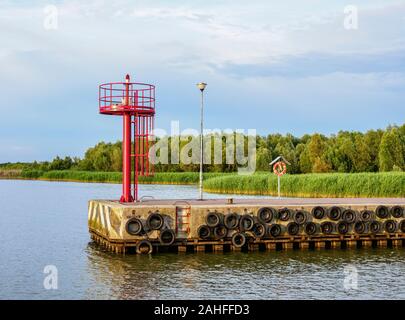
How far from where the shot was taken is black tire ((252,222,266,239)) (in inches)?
1041

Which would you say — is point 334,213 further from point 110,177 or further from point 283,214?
point 110,177

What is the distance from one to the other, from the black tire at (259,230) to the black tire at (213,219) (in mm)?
1624

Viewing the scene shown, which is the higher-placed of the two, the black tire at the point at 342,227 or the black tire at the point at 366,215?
the black tire at the point at 366,215

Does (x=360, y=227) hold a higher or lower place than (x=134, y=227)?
lower

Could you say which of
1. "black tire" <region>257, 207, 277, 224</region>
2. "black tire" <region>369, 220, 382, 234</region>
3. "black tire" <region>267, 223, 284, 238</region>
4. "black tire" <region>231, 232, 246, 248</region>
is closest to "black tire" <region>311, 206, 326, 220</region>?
"black tire" <region>267, 223, 284, 238</region>

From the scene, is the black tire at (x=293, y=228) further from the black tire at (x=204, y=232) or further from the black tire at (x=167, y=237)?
the black tire at (x=167, y=237)

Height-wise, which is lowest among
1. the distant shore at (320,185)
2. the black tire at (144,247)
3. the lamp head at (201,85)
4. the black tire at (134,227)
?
the black tire at (144,247)

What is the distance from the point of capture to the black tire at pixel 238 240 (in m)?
26.0

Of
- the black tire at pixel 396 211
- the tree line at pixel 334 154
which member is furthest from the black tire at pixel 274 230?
the tree line at pixel 334 154

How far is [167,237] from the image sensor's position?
993 inches

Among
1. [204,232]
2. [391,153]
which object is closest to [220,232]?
[204,232]

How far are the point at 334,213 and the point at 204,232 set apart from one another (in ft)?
19.4

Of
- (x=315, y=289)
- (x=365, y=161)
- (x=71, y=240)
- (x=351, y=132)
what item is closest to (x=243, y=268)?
(x=315, y=289)
